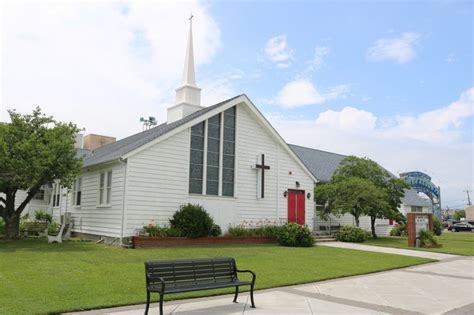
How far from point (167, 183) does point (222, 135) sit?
4213 mm

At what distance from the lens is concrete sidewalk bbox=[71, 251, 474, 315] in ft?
25.4

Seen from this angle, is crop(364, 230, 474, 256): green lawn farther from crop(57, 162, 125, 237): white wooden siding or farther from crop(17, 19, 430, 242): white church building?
crop(57, 162, 125, 237): white wooden siding

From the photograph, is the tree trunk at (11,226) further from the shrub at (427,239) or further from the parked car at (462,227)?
the parked car at (462,227)

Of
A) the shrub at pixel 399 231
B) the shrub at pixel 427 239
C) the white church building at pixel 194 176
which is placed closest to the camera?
the white church building at pixel 194 176

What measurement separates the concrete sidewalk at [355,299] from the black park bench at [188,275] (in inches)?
16.9

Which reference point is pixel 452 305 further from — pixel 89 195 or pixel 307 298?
pixel 89 195

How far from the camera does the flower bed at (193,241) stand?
1767 centimetres

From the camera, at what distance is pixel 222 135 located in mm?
22328

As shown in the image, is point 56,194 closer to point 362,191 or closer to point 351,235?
point 351,235

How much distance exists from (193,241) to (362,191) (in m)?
12.8

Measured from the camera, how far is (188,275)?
778 cm

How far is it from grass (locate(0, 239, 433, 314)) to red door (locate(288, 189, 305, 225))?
242 inches

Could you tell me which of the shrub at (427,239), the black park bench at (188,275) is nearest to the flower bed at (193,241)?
the shrub at (427,239)

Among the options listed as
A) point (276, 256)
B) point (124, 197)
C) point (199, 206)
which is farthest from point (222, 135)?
point (276, 256)
